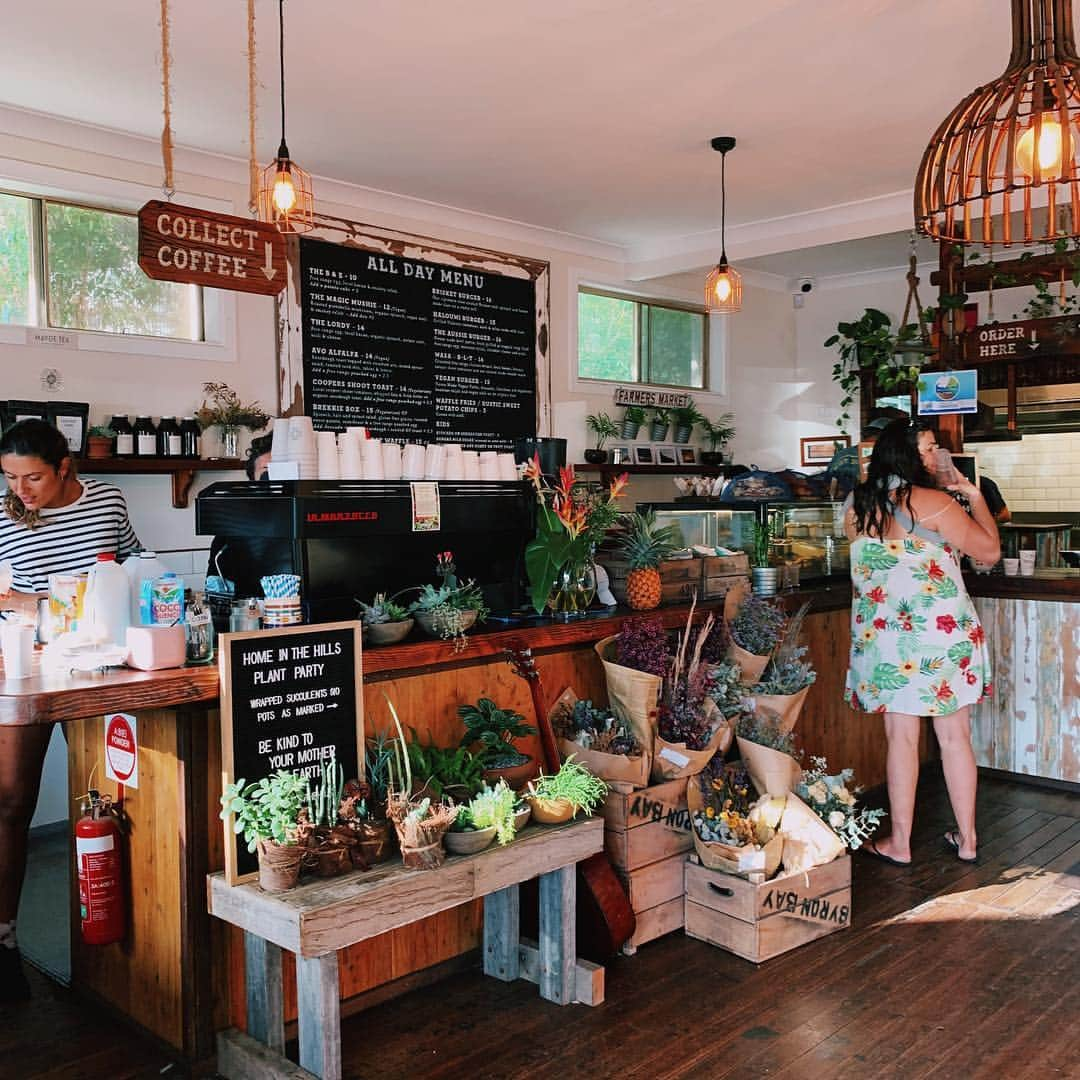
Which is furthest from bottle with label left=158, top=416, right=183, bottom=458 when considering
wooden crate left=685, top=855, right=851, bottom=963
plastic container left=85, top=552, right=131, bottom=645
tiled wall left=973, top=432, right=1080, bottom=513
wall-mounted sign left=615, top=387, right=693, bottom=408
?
tiled wall left=973, top=432, right=1080, bottom=513

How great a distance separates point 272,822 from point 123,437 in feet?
9.98

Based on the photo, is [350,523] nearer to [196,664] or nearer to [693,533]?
[196,664]

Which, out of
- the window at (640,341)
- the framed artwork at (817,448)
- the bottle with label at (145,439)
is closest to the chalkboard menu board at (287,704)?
the bottle with label at (145,439)

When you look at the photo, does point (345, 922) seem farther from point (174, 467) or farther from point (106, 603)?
point (174, 467)

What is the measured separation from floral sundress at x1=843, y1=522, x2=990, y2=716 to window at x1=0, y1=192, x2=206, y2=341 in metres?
3.64

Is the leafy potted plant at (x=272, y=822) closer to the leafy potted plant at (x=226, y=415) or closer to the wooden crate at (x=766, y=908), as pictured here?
the wooden crate at (x=766, y=908)

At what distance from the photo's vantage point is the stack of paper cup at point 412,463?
3.43 meters

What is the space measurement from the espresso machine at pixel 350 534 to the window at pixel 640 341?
4323 mm

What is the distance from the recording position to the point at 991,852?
4242 mm

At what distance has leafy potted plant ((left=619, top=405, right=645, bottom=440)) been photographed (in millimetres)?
7906

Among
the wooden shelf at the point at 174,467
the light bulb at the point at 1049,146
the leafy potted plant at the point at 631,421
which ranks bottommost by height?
the wooden shelf at the point at 174,467

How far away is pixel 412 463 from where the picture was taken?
3.44m

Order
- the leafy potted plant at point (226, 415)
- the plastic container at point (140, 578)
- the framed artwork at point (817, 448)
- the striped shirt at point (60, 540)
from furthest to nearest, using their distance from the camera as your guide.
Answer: the framed artwork at point (817, 448), the leafy potted plant at point (226, 415), the striped shirt at point (60, 540), the plastic container at point (140, 578)

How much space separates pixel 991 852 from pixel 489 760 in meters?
2.33
